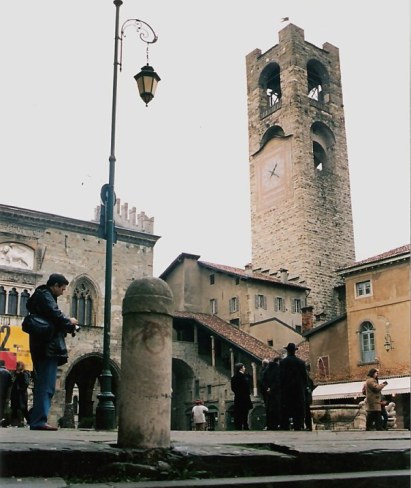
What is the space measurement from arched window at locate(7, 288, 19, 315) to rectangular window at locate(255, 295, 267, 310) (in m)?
14.6

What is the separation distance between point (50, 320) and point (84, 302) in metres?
25.0

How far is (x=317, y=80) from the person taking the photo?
50031 millimetres

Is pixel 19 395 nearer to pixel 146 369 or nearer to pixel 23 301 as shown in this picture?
pixel 146 369

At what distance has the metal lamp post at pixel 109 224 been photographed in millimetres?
9227

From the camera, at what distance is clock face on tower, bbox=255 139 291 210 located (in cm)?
4484

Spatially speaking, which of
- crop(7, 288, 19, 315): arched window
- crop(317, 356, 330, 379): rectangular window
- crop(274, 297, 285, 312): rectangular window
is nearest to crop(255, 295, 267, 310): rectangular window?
crop(274, 297, 285, 312): rectangular window

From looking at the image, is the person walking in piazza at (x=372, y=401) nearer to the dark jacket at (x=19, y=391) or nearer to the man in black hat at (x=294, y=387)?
the man in black hat at (x=294, y=387)

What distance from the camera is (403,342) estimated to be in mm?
26641

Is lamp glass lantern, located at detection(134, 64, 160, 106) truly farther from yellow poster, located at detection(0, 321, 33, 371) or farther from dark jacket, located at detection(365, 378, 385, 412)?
yellow poster, located at detection(0, 321, 33, 371)

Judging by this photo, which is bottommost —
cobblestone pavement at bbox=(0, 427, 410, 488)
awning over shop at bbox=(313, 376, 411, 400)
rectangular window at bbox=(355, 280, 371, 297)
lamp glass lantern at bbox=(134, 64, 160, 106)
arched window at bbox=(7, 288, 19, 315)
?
cobblestone pavement at bbox=(0, 427, 410, 488)

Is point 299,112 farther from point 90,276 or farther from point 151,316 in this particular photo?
point 151,316

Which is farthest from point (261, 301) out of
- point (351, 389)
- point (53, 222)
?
point (53, 222)

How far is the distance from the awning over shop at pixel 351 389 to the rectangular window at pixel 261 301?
8628 millimetres

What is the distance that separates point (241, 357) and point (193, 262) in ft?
32.8
